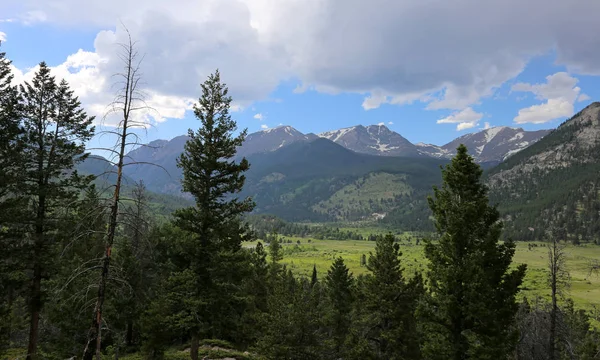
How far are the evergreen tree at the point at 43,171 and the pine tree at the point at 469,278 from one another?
22.2 m

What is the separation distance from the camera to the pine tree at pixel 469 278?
1764 cm

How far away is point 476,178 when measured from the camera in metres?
19.6

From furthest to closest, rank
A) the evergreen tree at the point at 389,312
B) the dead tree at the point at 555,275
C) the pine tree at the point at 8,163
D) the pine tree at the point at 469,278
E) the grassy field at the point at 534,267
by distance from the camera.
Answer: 1. the grassy field at the point at 534,267
2. the evergreen tree at the point at 389,312
3. the dead tree at the point at 555,275
4. the pine tree at the point at 8,163
5. the pine tree at the point at 469,278

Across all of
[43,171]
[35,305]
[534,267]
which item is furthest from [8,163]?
[534,267]

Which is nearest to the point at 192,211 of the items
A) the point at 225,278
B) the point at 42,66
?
the point at 225,278

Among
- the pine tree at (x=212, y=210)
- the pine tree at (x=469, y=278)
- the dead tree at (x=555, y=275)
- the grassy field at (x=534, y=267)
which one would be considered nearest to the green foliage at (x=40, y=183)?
the pine tree at (x=212, y=210)

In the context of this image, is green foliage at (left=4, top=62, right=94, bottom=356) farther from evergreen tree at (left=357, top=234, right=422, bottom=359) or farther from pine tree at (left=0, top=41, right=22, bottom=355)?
evergreen tree at (left=357, top=234, right=422, bottom=359)

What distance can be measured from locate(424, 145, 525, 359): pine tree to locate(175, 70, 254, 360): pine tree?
12.5 metres

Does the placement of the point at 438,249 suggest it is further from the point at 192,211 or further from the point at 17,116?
the point at 17,116

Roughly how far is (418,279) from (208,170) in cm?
1962

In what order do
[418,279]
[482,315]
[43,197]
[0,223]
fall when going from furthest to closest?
[418,279], [43,197], [0,223], [482,315]

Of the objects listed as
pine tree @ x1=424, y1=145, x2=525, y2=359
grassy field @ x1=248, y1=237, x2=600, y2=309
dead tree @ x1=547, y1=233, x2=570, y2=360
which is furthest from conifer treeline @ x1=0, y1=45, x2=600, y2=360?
grassy field @ x1=248, y1=237, x2=600, y2=309

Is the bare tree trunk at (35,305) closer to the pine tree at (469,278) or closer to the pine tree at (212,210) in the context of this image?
the pine tree at (212,210)

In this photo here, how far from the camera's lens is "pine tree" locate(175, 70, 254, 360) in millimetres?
22422
